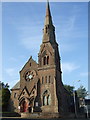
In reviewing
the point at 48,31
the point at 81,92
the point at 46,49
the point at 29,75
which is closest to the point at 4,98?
the point at 29,75

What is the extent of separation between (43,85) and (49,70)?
13.6 feet

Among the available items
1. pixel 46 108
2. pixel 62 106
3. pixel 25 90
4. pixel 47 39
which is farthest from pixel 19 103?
pixel 47 39

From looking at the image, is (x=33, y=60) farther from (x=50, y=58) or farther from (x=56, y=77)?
(x=56, y=77)

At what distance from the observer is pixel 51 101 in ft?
141

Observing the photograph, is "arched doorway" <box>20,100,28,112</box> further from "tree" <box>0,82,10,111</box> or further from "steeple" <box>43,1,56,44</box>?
"steeple" <box>43,1,56,44</box>

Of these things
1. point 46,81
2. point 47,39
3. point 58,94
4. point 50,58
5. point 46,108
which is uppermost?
point 47,39

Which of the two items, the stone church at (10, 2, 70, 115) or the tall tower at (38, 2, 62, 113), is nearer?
the tall tower at (38, 2, 62, 113)

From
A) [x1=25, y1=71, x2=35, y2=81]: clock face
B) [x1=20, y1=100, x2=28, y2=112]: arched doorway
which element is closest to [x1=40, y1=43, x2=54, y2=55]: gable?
[x1=25, y1=71, x2=35, y2=81]: clock face

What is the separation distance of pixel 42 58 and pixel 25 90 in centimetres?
973

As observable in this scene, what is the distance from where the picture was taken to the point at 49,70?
46.2 m

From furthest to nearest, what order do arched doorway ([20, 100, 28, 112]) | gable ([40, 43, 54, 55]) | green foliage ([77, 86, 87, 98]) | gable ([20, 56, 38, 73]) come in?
green foliage ([77, 86, 87, 98])
gable ([20, 56, 38, 73])
gable ([40, 43, 54, 55])
arched doorway ([20, 100, 28, 112])

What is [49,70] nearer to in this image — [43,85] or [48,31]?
[43,85]

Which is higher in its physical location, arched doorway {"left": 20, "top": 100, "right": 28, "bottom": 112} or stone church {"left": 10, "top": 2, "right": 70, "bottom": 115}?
stone church {"left": 10, "top": 2, "right": 70, "bottom": 115}

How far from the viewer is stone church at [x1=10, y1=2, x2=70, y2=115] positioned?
43.5m
